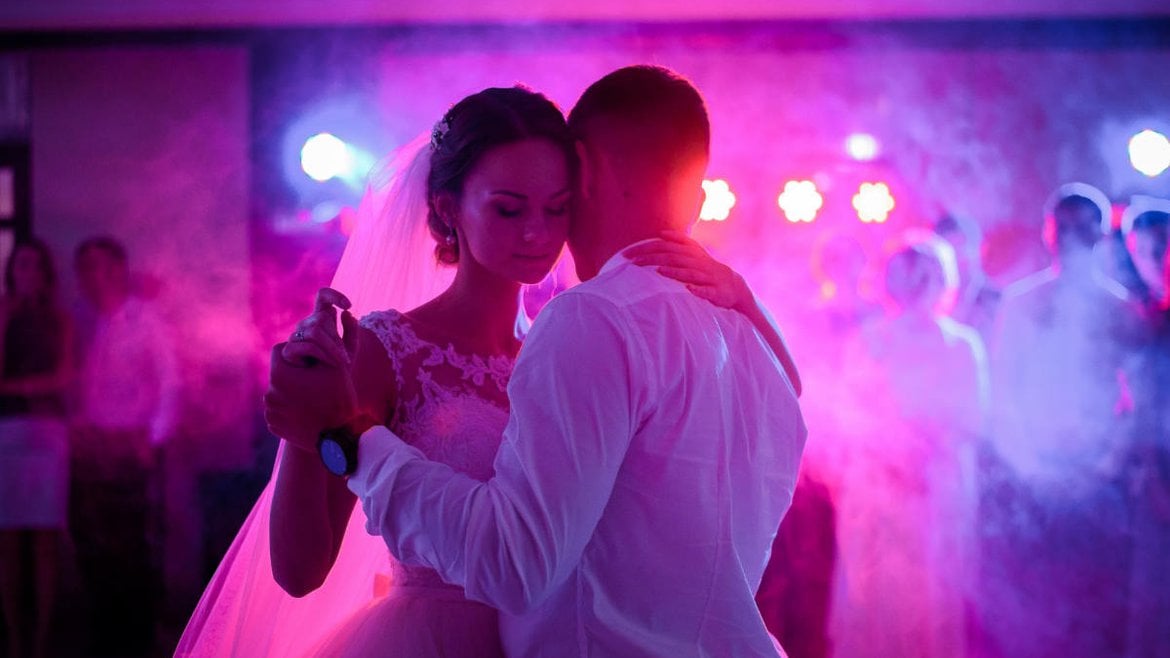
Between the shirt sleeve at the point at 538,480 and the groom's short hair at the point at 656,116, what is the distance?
348mm

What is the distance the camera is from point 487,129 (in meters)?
1.86

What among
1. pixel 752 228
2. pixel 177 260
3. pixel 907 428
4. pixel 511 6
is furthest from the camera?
pixel 752 228

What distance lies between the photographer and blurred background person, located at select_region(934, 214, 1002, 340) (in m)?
5.97

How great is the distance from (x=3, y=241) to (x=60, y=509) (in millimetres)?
2564

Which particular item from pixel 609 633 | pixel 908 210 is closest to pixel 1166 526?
pixel 908 210

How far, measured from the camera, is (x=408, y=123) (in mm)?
6121

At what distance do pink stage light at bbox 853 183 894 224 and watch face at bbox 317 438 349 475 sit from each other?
214 inches

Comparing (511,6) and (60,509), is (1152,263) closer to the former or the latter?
(511,6)

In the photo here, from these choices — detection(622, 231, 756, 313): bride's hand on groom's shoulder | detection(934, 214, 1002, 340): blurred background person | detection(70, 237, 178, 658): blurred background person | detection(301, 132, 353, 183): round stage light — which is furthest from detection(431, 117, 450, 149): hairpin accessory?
detection(934, 214, 1002, 340): blurred background person

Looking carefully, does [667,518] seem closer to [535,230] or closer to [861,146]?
[535,230]

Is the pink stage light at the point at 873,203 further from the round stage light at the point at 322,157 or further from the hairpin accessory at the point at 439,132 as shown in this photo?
the hairpin accessory at the point at 439,132

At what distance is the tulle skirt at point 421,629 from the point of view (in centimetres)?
174

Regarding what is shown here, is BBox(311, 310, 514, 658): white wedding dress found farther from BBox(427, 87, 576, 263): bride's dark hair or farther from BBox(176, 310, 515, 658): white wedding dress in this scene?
BBox(427, 87, 576, 263): bride's dark hair

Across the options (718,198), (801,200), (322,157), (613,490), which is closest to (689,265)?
(613,490)
